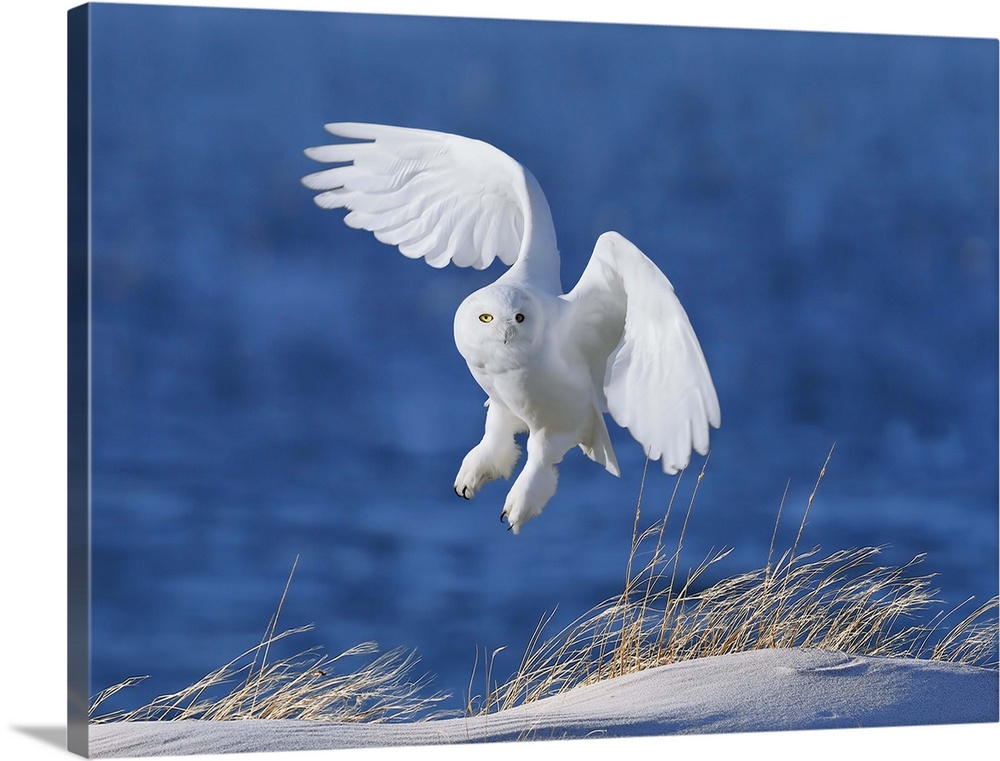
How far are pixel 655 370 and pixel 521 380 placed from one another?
434 mm

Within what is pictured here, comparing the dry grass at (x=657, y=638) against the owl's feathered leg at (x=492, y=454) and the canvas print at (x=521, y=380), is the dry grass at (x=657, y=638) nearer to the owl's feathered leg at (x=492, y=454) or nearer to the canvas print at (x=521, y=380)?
the canvas print at (x=521, y=380)

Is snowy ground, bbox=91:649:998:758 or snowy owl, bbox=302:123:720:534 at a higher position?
snowy owl, bbox=302:123:720:534

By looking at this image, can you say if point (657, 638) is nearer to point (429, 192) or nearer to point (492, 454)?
point (492, 454)

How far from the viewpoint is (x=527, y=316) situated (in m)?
5.82

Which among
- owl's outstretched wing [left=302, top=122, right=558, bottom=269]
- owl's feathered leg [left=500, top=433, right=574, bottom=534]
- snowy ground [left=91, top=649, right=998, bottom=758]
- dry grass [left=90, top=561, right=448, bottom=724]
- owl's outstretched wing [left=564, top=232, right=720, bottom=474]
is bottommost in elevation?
snowy ground [left=91, top=649, right=998, bottom=758]

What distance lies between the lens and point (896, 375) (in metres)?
6.73

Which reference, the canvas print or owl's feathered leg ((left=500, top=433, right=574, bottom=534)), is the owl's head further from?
owl's feathered leg ((left=500, top=433, right=574, bottom=534))

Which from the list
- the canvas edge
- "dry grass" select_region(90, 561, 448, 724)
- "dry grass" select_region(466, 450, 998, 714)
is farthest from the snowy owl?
the canvas edge

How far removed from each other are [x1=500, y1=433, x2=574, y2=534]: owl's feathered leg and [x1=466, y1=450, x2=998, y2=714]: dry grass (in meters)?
0.46

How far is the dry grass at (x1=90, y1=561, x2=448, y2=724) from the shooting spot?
5.99m

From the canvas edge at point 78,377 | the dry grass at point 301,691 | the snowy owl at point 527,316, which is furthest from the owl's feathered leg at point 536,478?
the canvas edge at point 78,377

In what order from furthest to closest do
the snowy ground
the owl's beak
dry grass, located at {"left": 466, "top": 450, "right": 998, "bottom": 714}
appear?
1. dry grass, located at {"left": 466, "top": 450, "right": 998, "bottom": 714}
2. the snowy ground
3. the owl's beak

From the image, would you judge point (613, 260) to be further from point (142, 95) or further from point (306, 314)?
point (142, 95)

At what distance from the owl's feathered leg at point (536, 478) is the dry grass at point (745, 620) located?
461mm
